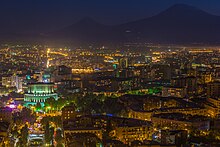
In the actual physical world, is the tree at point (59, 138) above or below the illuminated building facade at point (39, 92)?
below

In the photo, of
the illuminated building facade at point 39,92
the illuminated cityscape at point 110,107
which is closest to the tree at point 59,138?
the illuminated cityscape at point 110,107

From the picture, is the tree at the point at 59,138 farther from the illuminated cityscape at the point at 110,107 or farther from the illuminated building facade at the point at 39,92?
the illuminated building facade at the point at 39,92

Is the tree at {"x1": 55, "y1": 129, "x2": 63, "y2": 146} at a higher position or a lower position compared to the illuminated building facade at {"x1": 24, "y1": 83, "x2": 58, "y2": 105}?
lower

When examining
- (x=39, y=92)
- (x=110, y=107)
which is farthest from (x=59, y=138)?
(x=39, y=92)

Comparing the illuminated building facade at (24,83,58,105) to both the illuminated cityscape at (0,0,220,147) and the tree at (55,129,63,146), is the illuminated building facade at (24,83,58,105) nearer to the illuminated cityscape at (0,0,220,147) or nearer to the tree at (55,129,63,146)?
the illuminated cityscape at (0,0,220,147)

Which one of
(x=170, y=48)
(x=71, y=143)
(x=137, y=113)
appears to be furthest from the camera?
(x=170, y=48)

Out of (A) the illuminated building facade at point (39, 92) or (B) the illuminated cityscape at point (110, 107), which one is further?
(A) the illuminated building facade at point (39, 92)

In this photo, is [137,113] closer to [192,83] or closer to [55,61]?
[192,83]

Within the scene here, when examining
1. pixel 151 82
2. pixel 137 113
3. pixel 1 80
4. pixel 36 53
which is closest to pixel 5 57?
pixel 36 53

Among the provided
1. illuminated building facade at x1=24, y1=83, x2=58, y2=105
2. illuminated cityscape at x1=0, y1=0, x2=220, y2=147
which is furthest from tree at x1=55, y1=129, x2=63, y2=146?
illuminated building facade at x1=24, y1=83, x2=58, y2=105
